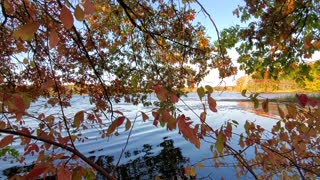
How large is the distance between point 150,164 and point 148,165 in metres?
0.20

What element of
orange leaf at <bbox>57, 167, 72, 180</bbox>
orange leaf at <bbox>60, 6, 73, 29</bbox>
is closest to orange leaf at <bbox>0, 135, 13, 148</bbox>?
orange leaf at <bbox>57, 167, 72, 180</bbox>

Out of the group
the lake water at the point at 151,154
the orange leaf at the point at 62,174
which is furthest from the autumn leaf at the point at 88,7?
the lake water at the point at 151,154

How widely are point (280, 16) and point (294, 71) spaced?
1217 millimetres

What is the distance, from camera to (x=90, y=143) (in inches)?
655

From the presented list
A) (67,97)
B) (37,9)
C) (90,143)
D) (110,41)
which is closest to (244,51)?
(110,41)

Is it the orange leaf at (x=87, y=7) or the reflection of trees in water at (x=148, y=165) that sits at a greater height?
the orange leaf at (x=87, y=7)

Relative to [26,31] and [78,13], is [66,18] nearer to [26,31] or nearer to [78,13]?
[78,13]

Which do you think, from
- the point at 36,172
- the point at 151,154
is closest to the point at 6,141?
the point at 36,172

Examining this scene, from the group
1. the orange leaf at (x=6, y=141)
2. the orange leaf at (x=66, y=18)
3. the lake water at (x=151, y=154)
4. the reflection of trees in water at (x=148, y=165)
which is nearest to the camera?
the orange leaf at (x=66, y=18)

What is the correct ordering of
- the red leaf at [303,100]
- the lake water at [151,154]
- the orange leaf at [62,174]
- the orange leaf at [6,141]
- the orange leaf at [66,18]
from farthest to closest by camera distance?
the lake water at [151,154] → the red leaf at [303,100] → the orange leaf at [6,141] → the orange leaf at [62,174] → the orange leaf at [66,18]

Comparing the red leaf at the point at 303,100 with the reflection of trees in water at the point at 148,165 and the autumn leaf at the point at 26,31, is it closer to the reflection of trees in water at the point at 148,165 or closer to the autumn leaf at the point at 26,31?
the autumn leaf at the point at 26,31

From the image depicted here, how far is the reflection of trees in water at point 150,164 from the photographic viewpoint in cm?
1068

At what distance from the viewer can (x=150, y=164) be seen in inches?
480

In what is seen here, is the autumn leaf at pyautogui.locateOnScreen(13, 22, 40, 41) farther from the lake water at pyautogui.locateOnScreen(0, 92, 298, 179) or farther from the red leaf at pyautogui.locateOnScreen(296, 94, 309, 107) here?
the lake water at pyautogui.locateOnScreen(0, 92, 298, 179)
